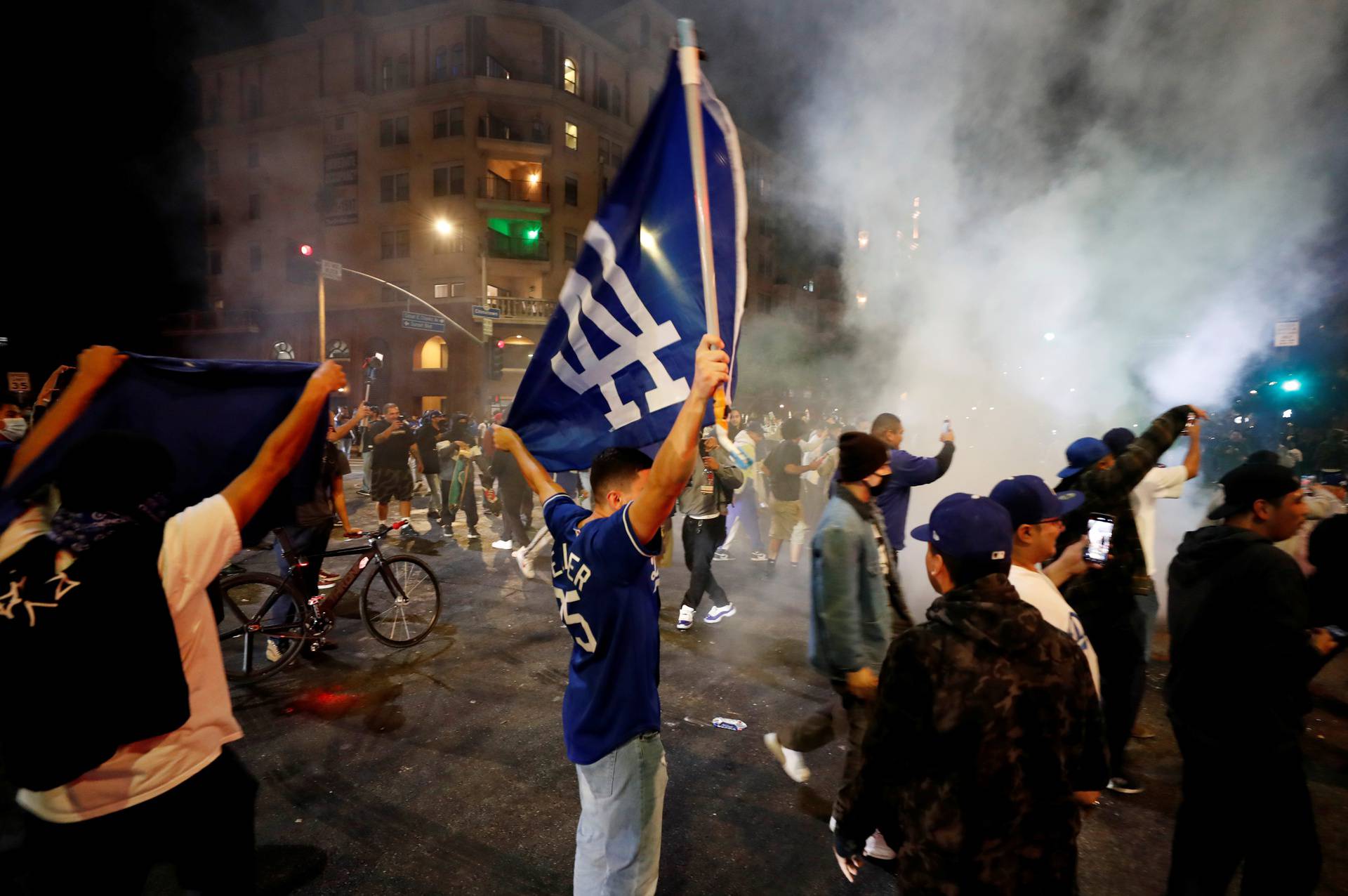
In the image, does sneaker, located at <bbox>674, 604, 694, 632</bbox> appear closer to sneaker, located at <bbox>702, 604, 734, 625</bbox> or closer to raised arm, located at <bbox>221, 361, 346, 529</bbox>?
sneaker, located at <bbox>702, 604, 734, 625</bbox>

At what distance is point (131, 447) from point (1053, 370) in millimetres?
34592

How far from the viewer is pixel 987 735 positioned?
1633 millimetres

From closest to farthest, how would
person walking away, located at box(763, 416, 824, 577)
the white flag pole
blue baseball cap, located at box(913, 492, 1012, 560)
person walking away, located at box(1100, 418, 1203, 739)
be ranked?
blue baseball cap, located at box(913, 492, 1012, 560)
the white flag pole
person walking away, located at box(1100, 418, 1203, 739)
person walking away, located at box(763, 416, 824, 577)

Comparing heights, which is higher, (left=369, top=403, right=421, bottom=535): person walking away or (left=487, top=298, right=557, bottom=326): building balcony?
(left=487, top=298, right=557, bottom=326): building balcony

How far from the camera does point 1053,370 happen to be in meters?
29.9

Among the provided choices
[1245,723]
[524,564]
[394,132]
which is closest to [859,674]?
[1245,723]

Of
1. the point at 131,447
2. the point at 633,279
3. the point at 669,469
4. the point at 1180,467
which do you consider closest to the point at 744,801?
the point at 669,469

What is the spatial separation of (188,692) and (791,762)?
3107 millimetres

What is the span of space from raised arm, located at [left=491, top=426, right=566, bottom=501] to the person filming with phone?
3.20m

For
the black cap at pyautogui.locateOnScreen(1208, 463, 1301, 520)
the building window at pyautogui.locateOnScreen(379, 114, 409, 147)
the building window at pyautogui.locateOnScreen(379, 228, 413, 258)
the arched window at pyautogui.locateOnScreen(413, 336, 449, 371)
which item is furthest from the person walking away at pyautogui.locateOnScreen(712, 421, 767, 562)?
the building window at pyautogui.locateOnScreen(379, 114, 409, 147)

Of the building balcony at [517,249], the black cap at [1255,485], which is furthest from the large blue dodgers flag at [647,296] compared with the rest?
the building balcony at [517,249]

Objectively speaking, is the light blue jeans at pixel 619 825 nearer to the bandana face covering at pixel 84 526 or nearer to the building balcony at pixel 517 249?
the bandana face covering at pixel 84 526

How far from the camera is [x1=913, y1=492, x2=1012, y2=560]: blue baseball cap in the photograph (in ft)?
5.74

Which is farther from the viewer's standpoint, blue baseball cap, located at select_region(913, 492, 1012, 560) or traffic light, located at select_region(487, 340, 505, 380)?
traffic light, located at select_region(487, 340, 505, 380)
